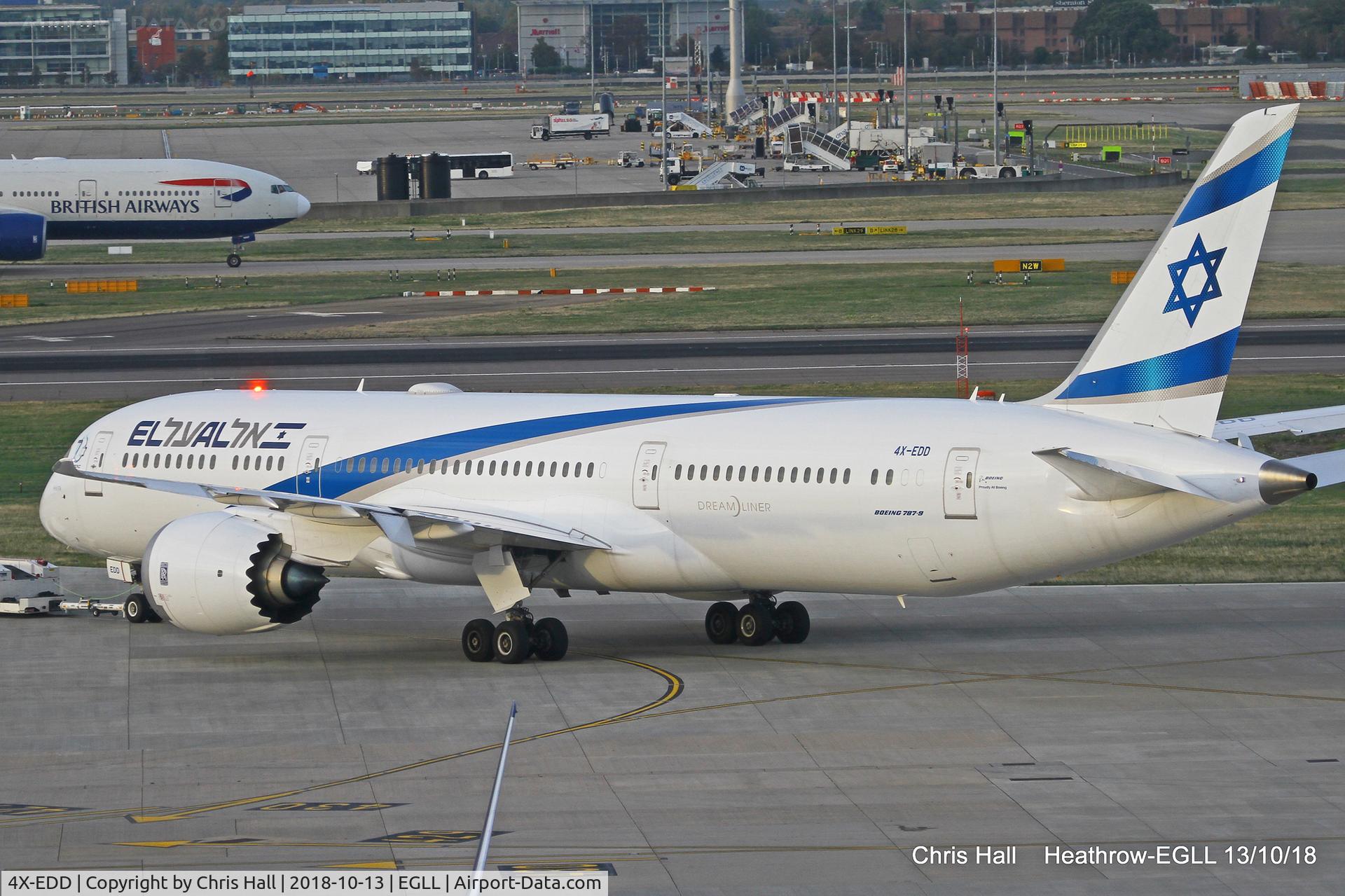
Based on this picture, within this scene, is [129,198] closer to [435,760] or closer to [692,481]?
[692,481]

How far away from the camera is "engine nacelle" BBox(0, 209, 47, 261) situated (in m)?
94.4

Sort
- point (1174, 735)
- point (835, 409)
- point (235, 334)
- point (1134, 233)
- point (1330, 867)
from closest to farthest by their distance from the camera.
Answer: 1. point (1330, 867)
2. point (1174, 735)
3. point (835, 409)
4. point (235, 334)
5. point (1134, 233)

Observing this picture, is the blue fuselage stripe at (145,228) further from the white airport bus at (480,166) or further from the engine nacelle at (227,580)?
the engine nacelle at (227,580)

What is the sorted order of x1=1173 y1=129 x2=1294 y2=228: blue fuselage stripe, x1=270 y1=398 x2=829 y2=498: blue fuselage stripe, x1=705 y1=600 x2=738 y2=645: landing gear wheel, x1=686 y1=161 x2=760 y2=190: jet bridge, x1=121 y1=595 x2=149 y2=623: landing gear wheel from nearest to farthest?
x1=1173 y1=129 x2=1294 y2=228: blue fuselage stripe → x1=270 y1=398 x2=829 y2=498: blue fuselage stripe → x1=705 y1=600 x2=738 y2=645: landing gear wheel → x1=121 y1=595 x2=149 y2=623: landing gear wheel → x1=686 y1=161 x2=760 y2=190: jet bridge

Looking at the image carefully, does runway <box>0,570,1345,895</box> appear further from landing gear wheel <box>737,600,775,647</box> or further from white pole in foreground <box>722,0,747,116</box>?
white pole in foreground <box>722,0,747,116</box>

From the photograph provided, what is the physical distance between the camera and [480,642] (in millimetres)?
29469

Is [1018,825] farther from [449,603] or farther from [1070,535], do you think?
[449,603]

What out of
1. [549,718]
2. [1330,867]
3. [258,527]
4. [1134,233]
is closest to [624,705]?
[549,718]

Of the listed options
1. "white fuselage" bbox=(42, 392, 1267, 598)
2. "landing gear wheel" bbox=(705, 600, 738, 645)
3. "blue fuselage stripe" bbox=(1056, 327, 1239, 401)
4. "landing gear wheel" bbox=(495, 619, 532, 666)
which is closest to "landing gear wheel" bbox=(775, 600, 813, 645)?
"landing gear wheel" bbox=(705, 600, 738, 645)

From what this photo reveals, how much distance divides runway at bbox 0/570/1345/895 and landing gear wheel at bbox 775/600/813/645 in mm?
238

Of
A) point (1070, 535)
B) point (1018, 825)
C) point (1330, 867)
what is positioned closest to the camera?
point (1330, 867)

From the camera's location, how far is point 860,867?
1923 cm

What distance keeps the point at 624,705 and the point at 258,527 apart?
264 inches

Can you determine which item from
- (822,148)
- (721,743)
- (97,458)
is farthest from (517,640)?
(822,148)
